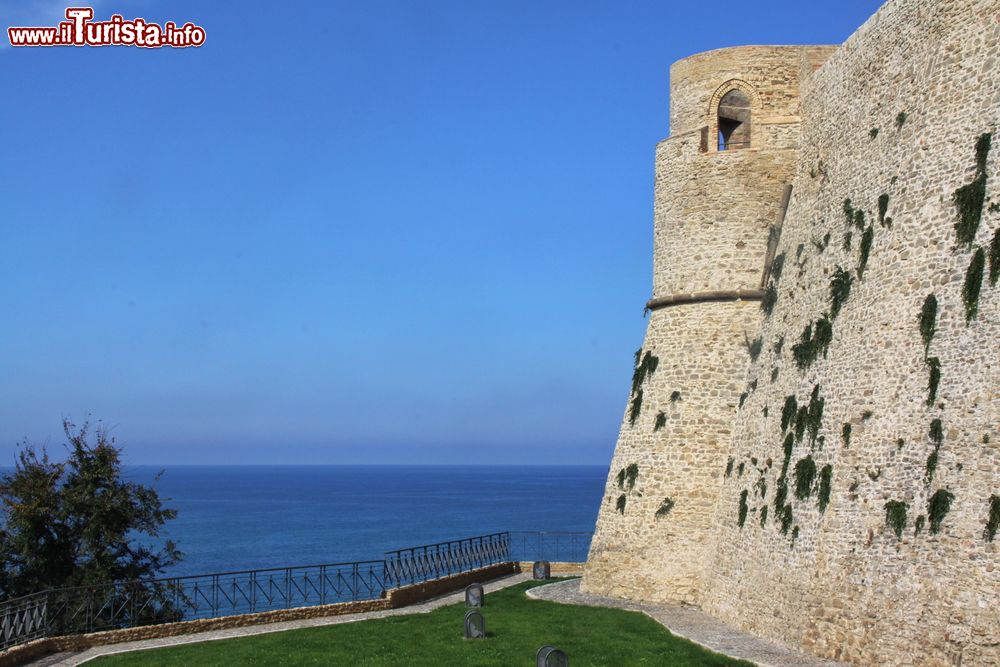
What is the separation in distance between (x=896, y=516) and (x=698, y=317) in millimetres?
10054

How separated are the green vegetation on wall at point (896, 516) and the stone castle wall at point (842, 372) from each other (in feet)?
0.24

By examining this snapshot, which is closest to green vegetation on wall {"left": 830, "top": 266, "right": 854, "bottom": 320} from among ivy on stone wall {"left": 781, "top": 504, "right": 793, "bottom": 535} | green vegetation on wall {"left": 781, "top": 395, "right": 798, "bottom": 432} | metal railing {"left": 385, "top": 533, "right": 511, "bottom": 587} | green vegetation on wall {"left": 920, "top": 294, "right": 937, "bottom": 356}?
green vegetation on wall {"left": 781, "top": 395, "right": 798, "bottom": 432}

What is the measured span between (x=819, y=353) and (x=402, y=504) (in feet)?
480

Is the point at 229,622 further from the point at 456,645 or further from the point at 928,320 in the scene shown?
the point at 928,320

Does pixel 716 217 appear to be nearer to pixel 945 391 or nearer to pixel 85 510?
pixel 945 391

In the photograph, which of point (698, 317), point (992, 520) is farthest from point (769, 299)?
point (992, 520)

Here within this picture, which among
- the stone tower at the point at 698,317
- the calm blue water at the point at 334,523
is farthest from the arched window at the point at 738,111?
the calm blue water at the point at 334,523

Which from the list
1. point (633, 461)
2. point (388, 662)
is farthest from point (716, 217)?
point (388, 662)

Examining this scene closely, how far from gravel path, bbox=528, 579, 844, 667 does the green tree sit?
33.4 feet

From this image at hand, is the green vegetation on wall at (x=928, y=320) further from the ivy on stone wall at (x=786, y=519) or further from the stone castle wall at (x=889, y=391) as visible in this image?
the ivy on stone wall at (x=786, y=519)

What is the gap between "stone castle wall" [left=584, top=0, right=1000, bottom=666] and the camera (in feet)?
50.9

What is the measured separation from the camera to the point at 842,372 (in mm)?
18859

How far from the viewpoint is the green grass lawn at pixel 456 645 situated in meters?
18.2

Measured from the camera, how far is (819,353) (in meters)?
20.0
